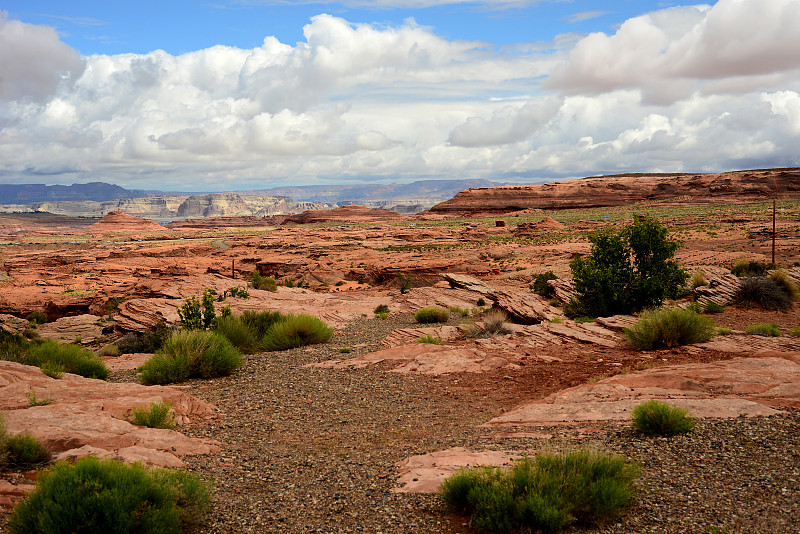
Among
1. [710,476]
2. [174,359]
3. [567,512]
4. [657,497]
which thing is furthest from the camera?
[174,359]

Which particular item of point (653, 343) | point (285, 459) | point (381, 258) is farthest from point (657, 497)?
point (381, 258)

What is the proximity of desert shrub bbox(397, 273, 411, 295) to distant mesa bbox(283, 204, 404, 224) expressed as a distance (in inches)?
3889

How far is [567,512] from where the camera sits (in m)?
5.36

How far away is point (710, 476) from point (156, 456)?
6373 mm

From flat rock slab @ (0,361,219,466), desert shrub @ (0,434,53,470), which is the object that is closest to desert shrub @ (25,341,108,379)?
flat rock slab @ (0,361,219,466)

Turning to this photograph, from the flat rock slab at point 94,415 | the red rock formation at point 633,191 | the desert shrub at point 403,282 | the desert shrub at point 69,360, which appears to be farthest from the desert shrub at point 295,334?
the red rock formation at point 633,191

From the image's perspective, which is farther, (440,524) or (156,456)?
(156,456)

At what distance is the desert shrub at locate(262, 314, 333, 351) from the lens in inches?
664

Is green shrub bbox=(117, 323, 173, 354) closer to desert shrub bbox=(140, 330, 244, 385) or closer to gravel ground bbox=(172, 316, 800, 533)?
desert shrub bbox=(140, 330, 244, 385)

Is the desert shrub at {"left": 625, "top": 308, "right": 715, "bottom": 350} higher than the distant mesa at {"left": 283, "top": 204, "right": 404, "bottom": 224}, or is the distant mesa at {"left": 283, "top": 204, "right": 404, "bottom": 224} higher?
the distant mesa at {"left": 283, "top": 204, "right": 404, "bottom": 224}

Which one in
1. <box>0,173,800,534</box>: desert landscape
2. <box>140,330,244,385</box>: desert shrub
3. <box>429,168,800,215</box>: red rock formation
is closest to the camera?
<box>0,173,800,534</box>: desert landscape

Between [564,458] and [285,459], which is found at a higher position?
[564,458]

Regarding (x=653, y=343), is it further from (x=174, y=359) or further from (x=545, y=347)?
(x=174, y=359)

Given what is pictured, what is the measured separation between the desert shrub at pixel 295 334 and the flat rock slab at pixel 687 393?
8.90m
